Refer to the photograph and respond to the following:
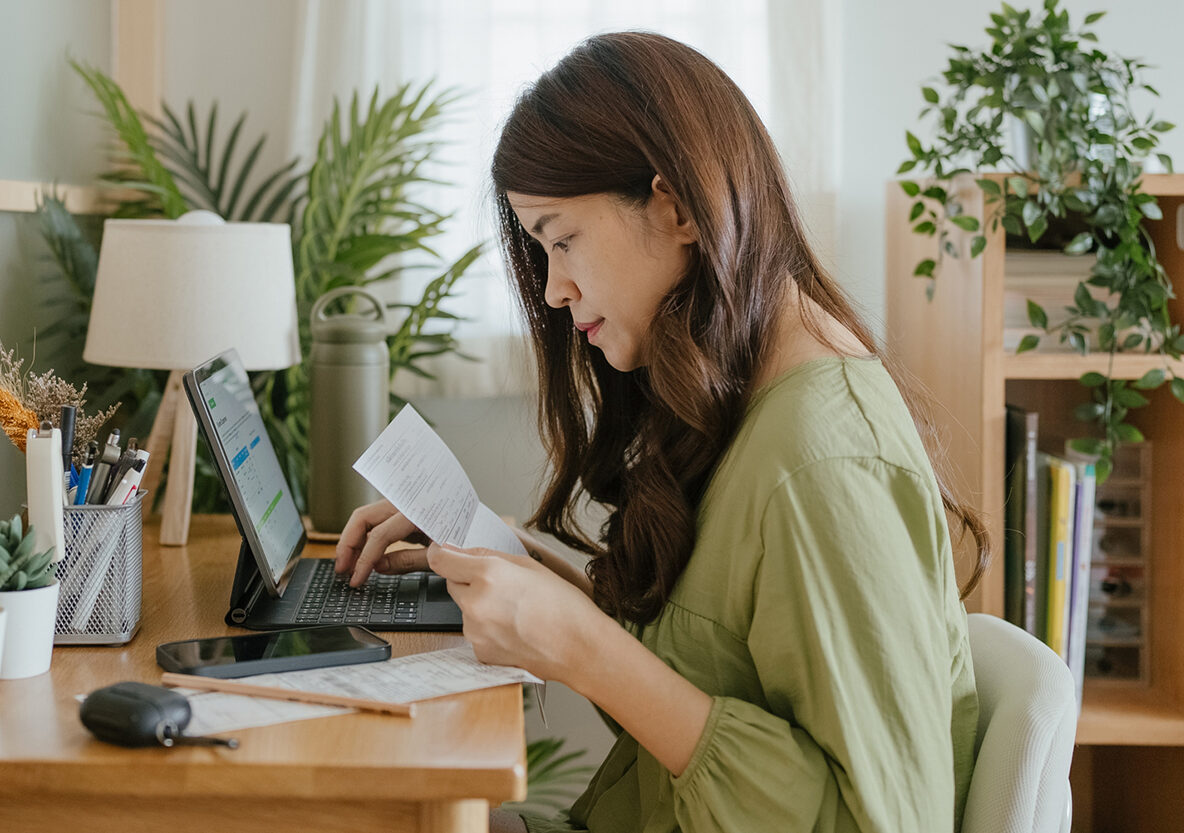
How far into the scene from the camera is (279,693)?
0.86 meters

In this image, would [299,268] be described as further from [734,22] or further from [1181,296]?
[1181,296]

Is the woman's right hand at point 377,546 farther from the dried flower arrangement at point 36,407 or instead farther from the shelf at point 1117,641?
the shelf at point 1117,641

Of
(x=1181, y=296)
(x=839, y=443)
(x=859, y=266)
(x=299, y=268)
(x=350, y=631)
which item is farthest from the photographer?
(x=859, y=266)

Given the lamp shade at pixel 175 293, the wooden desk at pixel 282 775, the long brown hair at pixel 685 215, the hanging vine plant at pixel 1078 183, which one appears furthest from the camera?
the hanging vine plant at pixel 1078 183

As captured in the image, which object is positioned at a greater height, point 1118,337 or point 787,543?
point 1118,337

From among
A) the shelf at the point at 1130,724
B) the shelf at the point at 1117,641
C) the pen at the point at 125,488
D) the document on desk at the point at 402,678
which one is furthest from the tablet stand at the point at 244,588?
the shelf at the point at 1117,641

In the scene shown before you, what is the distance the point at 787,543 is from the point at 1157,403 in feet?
4.12

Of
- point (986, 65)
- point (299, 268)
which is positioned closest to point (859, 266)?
point (986, 65)

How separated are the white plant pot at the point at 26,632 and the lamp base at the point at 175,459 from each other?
0.64 meters

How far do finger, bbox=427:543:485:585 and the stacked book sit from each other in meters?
1.11

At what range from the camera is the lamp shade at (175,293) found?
1.54 meters

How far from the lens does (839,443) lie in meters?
0.89

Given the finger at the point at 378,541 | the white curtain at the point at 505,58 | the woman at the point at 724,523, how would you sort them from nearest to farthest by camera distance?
1. the woman at the point at 724,523
2. the finger at the point at 378,541
3. the white curtain at the point at 505,58

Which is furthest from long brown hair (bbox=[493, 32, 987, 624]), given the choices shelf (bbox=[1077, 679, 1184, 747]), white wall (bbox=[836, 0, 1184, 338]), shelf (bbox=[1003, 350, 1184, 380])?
white wall (bbox=[836, 0, 1184, 338])
